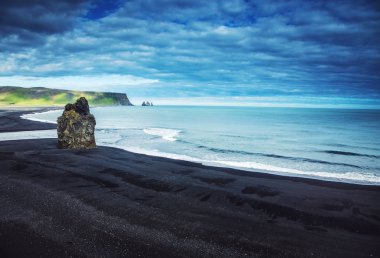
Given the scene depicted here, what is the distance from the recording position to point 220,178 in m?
13.4

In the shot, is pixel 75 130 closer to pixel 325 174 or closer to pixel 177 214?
pixel 177 214

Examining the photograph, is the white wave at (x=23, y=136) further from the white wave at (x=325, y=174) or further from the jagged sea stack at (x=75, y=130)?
the white wave at (x=325, y=174)

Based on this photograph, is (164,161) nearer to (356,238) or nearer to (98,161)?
(98,161)

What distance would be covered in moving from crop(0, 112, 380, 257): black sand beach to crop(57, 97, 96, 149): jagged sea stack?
592 cm

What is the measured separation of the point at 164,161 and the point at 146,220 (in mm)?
9446

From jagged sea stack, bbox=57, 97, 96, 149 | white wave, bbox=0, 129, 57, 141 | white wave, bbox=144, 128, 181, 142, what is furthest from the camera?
white wave, bbox=144, 128, 181, 142

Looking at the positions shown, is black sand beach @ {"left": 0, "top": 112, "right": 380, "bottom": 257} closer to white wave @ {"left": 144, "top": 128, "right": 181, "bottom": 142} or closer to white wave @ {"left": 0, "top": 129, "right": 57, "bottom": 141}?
white wave @ {"left": 0, "top": 129, "right": 57, "bottom": 141}

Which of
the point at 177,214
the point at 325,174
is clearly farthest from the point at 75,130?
the point at 325,174

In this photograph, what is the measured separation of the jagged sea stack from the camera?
20.5 m

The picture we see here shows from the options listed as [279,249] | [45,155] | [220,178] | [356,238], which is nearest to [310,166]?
[220,178]

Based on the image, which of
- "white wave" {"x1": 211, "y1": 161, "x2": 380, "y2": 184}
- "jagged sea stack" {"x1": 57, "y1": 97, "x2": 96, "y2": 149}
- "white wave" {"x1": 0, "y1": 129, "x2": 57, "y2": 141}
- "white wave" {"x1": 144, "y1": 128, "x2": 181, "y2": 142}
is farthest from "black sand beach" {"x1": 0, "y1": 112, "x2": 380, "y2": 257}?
"white wave" {"x1": 144, "y1": 128, "x2": 181, "y2": 142}

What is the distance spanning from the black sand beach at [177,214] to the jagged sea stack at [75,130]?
592 centimetres

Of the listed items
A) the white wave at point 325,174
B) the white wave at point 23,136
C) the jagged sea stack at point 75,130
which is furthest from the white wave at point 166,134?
the white wave at point 325,174

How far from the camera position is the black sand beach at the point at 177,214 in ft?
21.2
